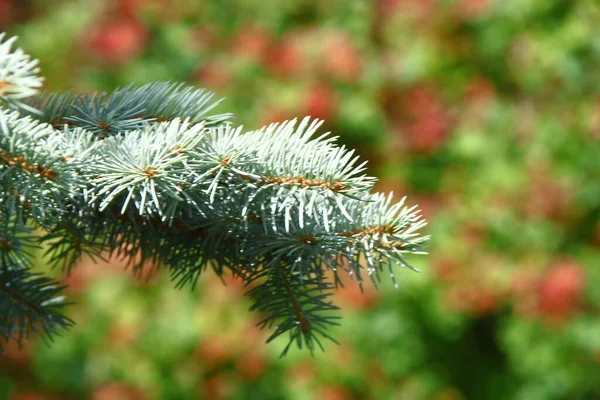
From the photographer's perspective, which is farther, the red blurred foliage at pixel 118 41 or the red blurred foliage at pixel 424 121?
the red blurred foliage at pixel 118 41

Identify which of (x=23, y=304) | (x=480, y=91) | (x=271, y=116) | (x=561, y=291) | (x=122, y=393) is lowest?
(x=23, y=304)

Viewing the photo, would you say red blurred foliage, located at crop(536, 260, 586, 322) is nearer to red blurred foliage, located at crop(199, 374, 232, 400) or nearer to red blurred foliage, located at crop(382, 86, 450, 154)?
red blurred foliage, located at crop(382, 86, 450, 154)

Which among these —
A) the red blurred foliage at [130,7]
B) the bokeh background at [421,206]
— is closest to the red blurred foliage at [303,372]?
the bokeh background at [421,206]

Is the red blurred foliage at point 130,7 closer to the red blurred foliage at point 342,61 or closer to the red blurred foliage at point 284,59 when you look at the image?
the red blurred foliage at point 284,59

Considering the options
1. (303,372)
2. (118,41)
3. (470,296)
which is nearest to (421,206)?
(470,296)

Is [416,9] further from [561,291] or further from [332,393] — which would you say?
[332,393]

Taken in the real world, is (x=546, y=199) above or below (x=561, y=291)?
above
